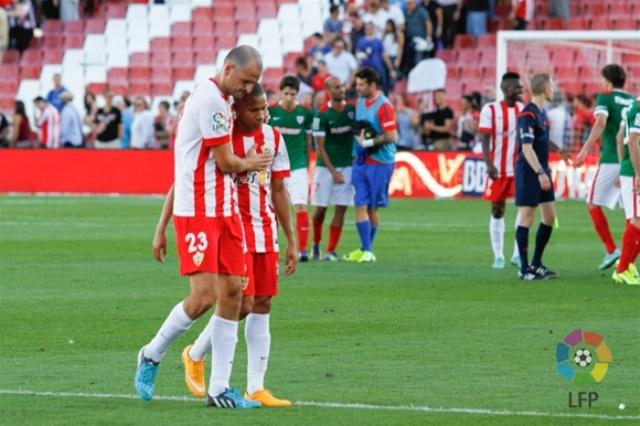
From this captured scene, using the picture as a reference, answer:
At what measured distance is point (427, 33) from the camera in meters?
36.6

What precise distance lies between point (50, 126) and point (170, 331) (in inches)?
1139

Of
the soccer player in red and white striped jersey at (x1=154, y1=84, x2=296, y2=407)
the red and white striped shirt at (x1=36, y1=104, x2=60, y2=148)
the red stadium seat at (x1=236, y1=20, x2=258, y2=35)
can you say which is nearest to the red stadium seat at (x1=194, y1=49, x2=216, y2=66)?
the red stadium seat at (x1=236, y1=20, x2=258, y2=35)

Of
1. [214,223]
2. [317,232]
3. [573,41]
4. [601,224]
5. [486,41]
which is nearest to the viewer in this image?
[214,223]

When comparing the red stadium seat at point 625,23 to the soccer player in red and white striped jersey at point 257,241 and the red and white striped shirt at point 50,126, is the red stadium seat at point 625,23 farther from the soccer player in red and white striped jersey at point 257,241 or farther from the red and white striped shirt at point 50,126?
the soccer player in red and white striped jersey at point 257,241

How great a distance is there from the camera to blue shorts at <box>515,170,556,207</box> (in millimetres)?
17797

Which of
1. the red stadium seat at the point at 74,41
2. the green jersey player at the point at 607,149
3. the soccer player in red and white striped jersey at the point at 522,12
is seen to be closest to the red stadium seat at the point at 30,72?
the red stadium seat at the point at 74,41

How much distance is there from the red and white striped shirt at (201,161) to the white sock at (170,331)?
57 centimetres

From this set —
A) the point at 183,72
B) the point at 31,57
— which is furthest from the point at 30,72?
the point at 183,72

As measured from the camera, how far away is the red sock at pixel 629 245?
54.7 feet

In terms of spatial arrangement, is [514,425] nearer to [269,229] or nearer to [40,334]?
[269,229]

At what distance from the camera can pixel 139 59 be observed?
43.0 meters

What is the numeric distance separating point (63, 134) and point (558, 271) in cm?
2106

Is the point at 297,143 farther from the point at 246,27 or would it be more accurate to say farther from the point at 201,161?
the point at 246,27

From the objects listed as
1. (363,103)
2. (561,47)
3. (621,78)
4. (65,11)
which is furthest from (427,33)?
(621,78)
